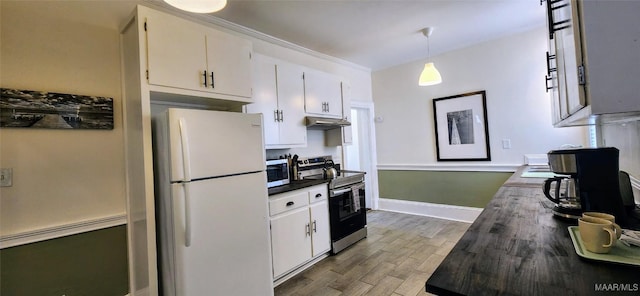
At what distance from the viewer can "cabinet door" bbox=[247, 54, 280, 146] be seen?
266cm

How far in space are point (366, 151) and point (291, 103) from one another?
2.28m

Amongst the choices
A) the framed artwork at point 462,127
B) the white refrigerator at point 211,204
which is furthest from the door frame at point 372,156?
the white refrigerator at point 211,204

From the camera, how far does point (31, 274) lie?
5.57 feet

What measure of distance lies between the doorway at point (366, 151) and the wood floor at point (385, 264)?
974mm

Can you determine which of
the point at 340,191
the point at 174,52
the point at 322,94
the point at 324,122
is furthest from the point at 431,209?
the point at 174,52

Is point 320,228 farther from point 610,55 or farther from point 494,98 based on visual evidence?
point 494,98

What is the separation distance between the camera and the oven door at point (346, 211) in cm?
300

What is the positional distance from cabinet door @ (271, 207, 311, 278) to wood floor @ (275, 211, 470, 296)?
0.17 meters

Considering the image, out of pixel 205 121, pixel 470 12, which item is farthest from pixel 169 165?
pixel 470 12

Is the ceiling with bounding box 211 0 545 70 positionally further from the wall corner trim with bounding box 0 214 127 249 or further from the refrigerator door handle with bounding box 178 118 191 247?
the wall corner trim with bounding box 0 214 127 249

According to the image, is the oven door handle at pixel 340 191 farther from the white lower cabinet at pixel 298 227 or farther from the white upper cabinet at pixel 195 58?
the white upper cabinet at pixel 195 58

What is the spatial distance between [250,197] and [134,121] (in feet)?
3.22

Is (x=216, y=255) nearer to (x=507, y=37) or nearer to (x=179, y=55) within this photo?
(x=179, y=55)

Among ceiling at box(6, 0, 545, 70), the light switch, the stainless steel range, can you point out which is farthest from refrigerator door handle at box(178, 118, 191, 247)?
the light switch
